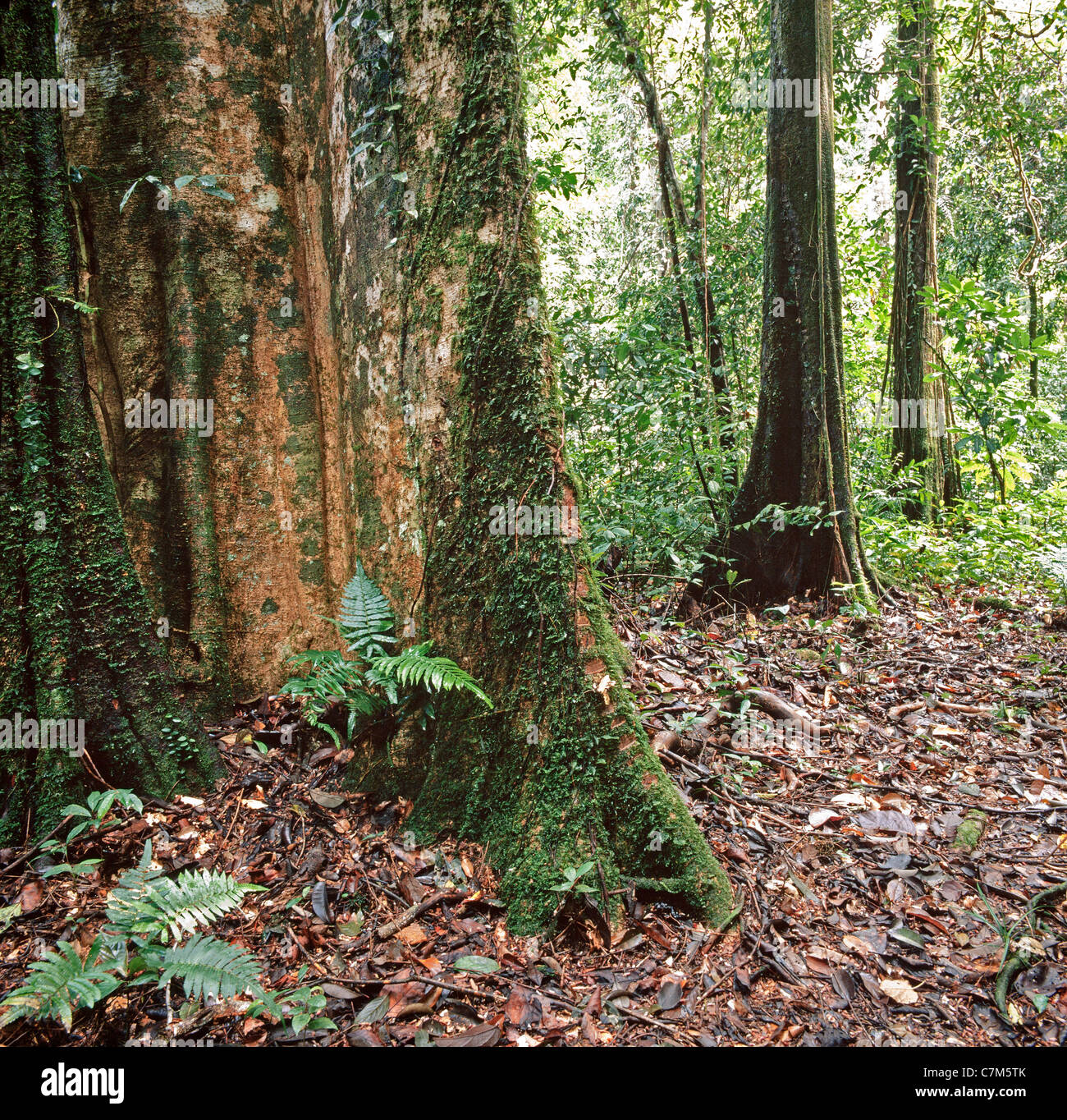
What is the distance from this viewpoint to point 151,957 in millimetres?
2080

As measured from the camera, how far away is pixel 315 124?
11.8ft

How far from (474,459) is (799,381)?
166 inches

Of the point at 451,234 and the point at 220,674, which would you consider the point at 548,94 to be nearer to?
the point at 451,234

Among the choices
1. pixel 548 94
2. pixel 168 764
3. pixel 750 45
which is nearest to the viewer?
pixel 168 764

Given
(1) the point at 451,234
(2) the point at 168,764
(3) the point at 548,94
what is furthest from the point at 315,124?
(3) the point at 548,94

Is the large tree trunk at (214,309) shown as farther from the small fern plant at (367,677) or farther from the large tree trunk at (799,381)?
the large tree trunk at (799,381)

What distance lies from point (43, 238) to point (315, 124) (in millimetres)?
1537

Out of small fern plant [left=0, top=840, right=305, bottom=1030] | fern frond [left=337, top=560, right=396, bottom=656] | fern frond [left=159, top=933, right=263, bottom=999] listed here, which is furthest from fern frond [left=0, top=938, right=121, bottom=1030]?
fern frond [left=337, top=560, right=396, bottom=656]

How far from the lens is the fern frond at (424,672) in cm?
258

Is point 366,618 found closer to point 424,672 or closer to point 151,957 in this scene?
point 424,672

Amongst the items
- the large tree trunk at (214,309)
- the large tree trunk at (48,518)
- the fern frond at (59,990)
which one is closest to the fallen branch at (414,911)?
the fern frond at (59,990)

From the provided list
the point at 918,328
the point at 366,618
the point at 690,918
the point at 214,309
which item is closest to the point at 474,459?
the point at 366,618

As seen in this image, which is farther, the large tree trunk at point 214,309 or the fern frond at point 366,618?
the large tree trunk at point 214,309

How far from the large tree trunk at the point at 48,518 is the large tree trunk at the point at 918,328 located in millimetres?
8180
